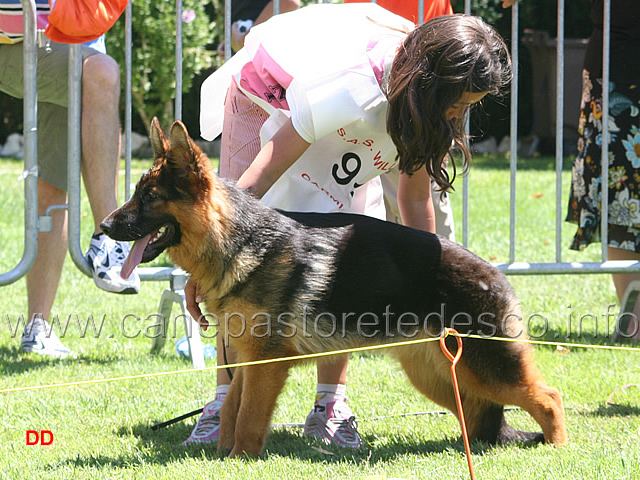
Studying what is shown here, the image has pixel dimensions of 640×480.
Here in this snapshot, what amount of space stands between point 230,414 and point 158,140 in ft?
3.93

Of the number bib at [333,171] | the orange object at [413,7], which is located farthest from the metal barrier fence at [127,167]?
the number bib at [333,171]

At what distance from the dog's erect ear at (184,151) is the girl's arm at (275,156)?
0.25 metres

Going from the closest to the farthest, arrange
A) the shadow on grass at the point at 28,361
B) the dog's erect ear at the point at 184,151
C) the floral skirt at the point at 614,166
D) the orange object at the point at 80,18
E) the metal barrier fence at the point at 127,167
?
the dog's erect ear at the point at 184,151
the orange object at the point at 80,18
the metal barrier fence at the point at 127,167
the shadow on grass at the point at 28,361
the floral skirt at the point at 614,166

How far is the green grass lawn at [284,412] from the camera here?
324cm

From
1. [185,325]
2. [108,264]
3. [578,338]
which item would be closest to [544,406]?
[578,338]

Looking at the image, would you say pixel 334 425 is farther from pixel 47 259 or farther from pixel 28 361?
pixel 47 259

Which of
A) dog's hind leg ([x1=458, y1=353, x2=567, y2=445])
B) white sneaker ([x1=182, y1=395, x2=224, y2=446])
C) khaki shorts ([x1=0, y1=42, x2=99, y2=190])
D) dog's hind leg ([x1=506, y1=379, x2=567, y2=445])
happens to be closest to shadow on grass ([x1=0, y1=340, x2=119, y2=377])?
khaki shorts ([x1=0, y1=42, x2=99, y2=190])

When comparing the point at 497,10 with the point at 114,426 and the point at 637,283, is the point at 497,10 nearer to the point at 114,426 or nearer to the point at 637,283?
the point at 637,283

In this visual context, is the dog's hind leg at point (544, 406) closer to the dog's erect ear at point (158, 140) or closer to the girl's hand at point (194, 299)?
the girl's hand at point (194, 299)

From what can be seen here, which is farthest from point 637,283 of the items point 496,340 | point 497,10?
point 497,10

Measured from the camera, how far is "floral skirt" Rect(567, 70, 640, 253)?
5422mm

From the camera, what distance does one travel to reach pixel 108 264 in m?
4.58

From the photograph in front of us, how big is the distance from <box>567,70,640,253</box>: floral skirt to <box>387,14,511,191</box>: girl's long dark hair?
2476mm

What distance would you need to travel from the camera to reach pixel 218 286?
3.30 meters
